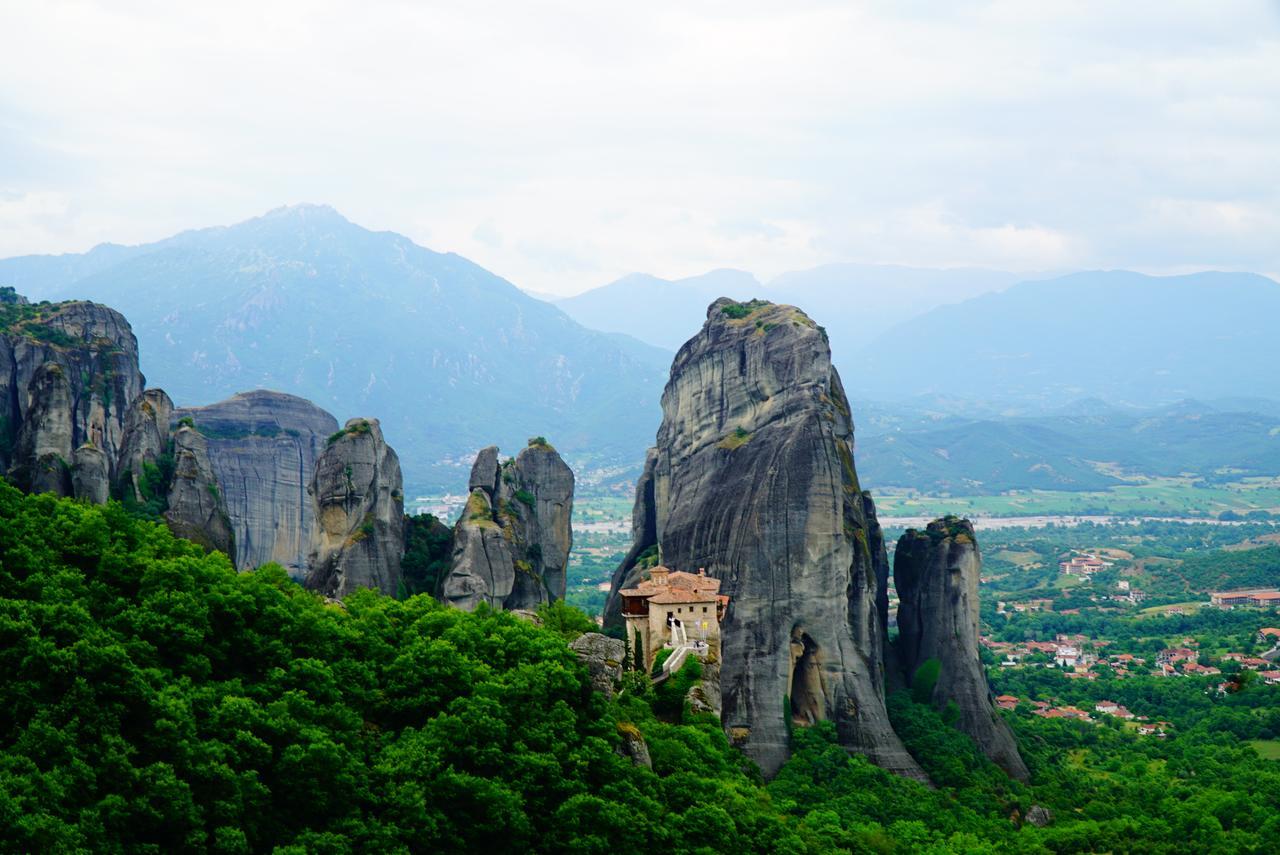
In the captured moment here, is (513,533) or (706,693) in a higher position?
(513,533)

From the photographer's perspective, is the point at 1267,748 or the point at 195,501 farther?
the point at 1267,748

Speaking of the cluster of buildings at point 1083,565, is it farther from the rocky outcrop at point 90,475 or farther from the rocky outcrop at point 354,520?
the rocky outcrop at point 90,475

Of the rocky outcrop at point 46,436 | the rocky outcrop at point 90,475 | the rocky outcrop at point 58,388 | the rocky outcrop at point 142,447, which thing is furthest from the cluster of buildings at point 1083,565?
the rocky outcrop at point 46,436

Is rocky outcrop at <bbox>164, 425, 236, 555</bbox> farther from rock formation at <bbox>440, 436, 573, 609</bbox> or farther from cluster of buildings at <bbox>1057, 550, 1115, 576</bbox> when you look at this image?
cluster of buildings at <bbox>1057, 550, 1115, 576</bbox>

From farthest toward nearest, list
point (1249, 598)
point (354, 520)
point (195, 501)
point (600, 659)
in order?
1. point (1249, 598)
2. point (354, 520)
3. point (195, 501)
4. point (600, 659)

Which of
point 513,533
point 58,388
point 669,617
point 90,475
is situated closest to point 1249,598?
point 513,533

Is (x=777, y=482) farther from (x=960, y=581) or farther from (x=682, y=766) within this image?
(x=682, y=766)

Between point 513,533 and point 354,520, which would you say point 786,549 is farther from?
point 354,520
